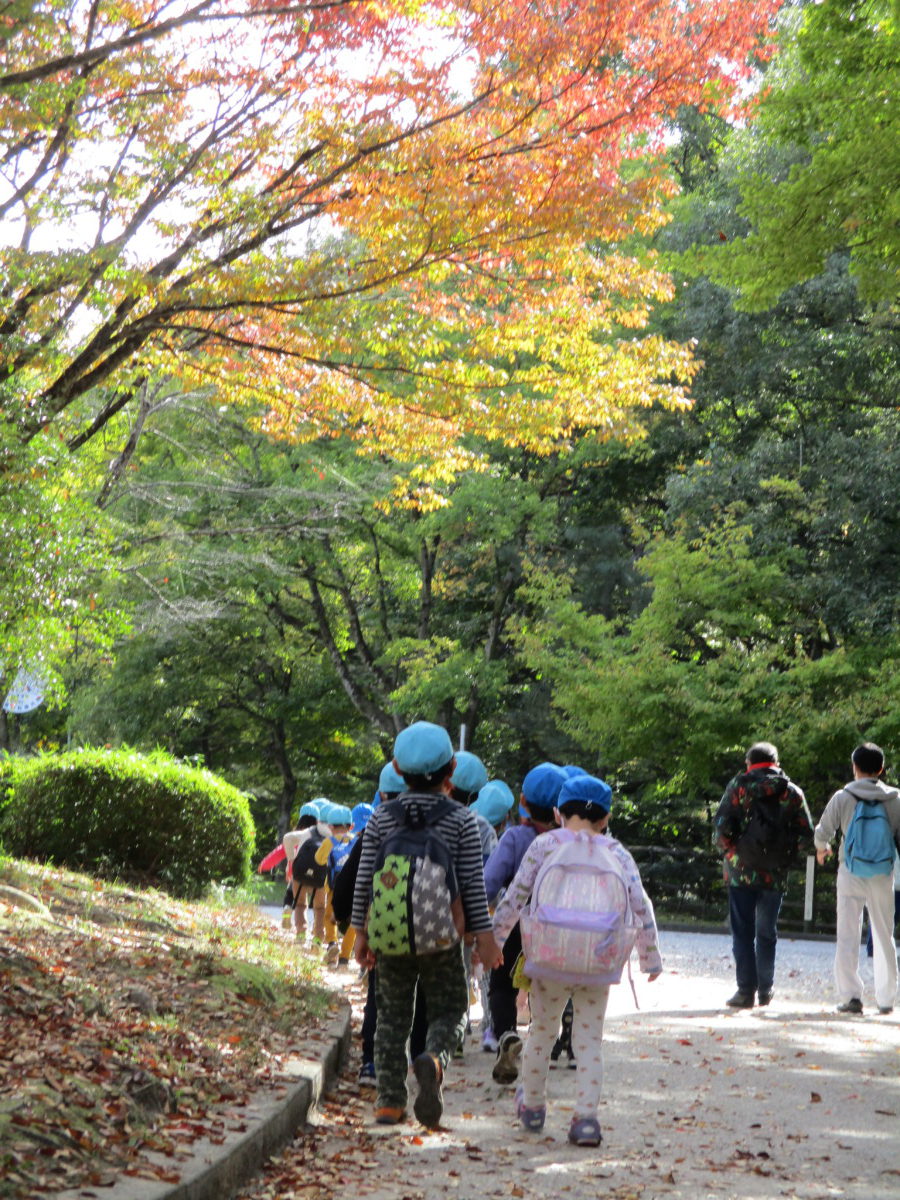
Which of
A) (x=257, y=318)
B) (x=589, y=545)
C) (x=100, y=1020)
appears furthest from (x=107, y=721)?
(x=100, y=1020)

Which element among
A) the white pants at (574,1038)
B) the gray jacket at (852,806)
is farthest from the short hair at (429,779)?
the gray jacket at (852,806)

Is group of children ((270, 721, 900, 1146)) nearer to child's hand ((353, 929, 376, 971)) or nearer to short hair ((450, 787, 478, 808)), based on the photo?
child's hand ((353, 929, 376, 971))

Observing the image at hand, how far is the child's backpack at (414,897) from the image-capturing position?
17.1ft

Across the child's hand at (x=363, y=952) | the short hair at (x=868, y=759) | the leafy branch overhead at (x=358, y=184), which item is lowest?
the child's hand at (x=363, y=952)

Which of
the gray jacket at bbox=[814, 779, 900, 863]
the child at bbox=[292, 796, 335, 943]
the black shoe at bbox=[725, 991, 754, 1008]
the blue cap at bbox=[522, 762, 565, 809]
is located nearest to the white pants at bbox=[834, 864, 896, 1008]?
the gray jacket at bbox=[814, 779, 900, 863]

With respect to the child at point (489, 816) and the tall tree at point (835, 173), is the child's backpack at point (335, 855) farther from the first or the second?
the tall tree at point (835, 173)

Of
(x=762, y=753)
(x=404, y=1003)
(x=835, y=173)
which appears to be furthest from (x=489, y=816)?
(x=835, y=173)

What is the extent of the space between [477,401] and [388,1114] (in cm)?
631

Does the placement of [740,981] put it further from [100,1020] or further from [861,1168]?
[100,1020]

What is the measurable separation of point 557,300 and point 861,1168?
273 inches

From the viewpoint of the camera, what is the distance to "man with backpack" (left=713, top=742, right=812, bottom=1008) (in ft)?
30.8

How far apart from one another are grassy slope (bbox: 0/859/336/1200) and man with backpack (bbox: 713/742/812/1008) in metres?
2.99

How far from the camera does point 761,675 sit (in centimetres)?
1788

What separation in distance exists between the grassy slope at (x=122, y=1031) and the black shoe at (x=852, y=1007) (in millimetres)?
3633
